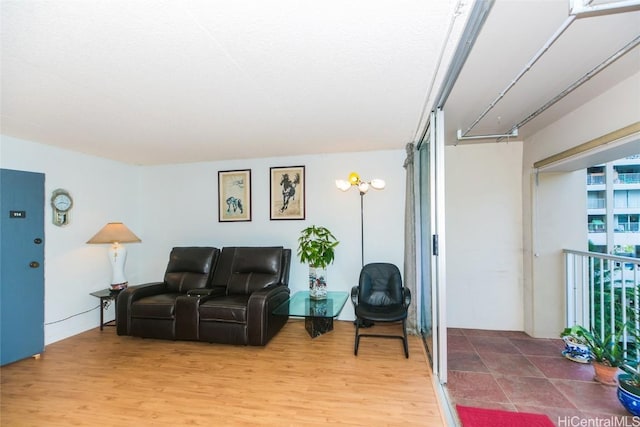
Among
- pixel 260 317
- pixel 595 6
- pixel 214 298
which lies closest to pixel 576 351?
pixel 595 6

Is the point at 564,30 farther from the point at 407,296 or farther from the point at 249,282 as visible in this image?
the point at 249,282

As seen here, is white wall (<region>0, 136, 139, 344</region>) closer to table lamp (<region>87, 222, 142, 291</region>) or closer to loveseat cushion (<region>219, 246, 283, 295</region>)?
table lamp (<region>87, 222, 142, 291</region>)

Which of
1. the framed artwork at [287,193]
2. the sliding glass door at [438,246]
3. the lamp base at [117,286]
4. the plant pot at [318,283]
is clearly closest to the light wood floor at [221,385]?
the sliding glass door at [438,246]

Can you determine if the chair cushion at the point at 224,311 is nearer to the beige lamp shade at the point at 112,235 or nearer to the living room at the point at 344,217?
the living room at the point at 344,217

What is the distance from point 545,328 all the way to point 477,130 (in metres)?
2.38

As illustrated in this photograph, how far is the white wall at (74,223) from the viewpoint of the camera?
303cm

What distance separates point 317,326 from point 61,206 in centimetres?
339

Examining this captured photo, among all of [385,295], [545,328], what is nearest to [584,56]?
[385,295]

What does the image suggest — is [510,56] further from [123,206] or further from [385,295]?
[123,206]

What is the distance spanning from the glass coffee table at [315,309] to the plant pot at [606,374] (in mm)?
2202

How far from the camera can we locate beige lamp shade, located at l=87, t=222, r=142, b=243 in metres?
3.38

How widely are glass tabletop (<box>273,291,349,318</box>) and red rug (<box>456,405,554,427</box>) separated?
1.35m

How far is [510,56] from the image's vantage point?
1.65m

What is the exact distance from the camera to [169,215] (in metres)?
4.25
